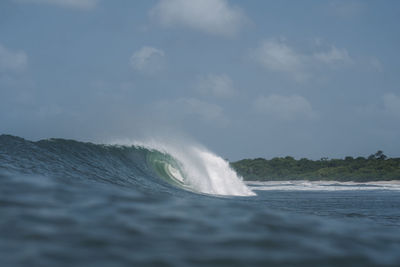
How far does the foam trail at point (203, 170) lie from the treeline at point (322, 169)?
127ft

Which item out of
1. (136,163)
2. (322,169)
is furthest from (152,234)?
(322,169)

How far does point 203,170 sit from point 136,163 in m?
4.80

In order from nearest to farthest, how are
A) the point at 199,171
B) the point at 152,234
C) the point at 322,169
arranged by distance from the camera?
the point at 152,234 → the point at 199,171 → the point at 322,169

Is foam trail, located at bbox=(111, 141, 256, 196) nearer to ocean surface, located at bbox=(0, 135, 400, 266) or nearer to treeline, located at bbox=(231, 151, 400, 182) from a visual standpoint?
ocean surface, located at bbox=(0, 135, 400, 266)

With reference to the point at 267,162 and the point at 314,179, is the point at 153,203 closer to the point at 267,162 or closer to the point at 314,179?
the point at 314,179

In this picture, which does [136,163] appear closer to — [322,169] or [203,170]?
[203,170]

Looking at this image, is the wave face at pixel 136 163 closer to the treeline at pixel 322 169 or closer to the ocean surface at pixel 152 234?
the ocean surface at pixel 152 234

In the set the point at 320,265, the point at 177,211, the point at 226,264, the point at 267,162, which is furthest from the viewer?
the point at 267,162

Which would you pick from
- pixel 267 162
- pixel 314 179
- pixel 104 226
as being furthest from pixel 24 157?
pixel 267 162

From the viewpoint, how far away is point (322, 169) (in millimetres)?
72250

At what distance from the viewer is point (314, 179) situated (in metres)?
66.9

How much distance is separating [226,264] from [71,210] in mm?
1713

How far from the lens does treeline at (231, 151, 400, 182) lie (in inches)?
2386

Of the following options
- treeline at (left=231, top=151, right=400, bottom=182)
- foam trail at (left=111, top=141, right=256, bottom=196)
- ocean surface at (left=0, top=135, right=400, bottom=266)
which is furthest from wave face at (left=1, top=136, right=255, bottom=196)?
treeline at (left=231, top=151, right=400, bottom=182)
